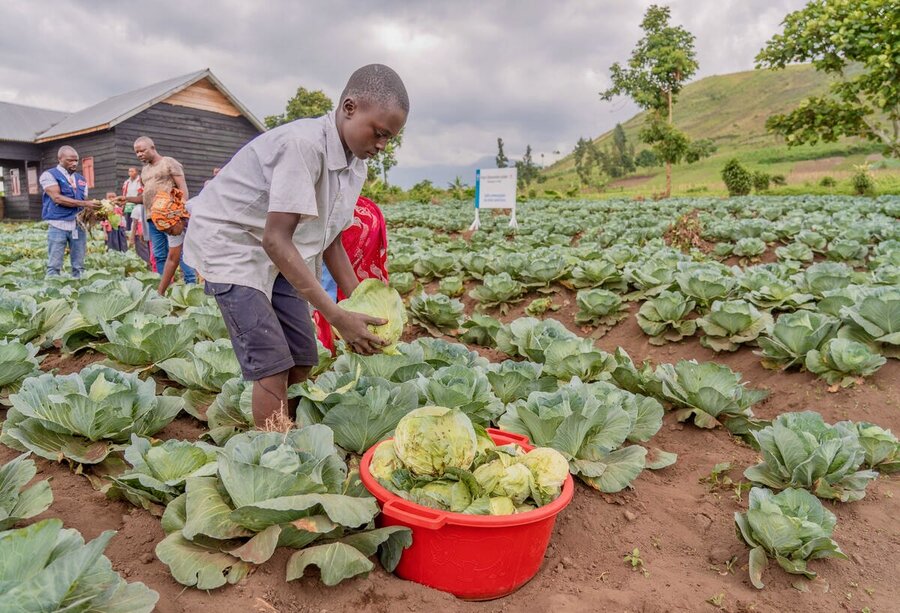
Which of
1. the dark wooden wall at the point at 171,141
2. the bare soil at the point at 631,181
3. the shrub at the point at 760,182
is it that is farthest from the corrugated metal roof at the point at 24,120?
the bare soil at the point at 631,181

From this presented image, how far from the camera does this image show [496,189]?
14711 millimetres

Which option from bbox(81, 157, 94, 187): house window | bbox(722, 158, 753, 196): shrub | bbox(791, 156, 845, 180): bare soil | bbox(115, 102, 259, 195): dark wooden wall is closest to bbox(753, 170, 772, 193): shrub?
bbox(722, 158, 753, 196): shrub

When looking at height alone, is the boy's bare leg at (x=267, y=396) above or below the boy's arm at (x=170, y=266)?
below

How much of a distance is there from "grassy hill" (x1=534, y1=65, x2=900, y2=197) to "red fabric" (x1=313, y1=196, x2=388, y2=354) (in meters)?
22.9

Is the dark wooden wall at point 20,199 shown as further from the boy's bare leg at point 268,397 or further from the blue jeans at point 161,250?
the boy's bare leg at point 268,397

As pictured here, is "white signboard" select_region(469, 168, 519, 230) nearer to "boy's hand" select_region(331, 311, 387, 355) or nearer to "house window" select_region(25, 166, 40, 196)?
"boy's hand" select_region(331, 311, 387, 355)

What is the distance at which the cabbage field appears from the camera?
166 centimetres

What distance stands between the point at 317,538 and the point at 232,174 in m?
1.34

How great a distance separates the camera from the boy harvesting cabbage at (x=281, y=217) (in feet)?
6.92

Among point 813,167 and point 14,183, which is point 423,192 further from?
point 813,167

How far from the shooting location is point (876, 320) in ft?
13.0

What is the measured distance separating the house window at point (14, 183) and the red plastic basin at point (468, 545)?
2885 centimetres

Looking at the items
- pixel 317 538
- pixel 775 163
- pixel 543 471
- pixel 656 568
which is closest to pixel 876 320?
pixel 656 568

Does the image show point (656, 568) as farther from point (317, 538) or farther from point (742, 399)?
point (742, 399)
